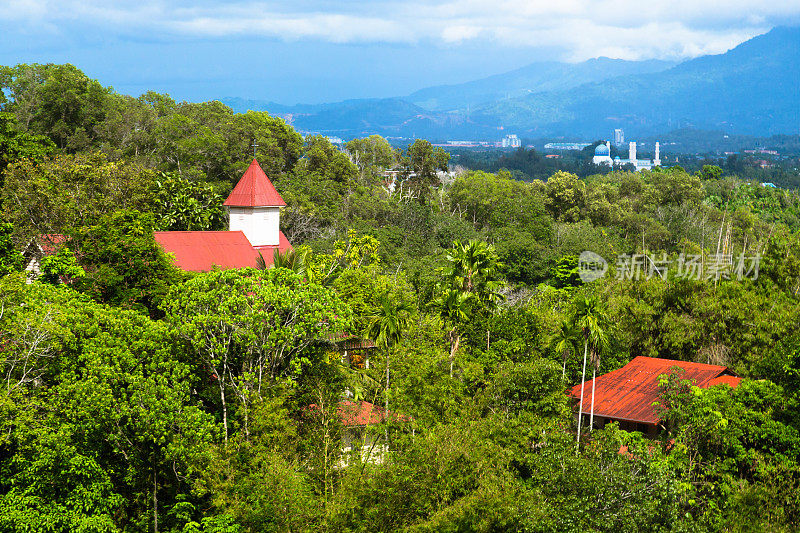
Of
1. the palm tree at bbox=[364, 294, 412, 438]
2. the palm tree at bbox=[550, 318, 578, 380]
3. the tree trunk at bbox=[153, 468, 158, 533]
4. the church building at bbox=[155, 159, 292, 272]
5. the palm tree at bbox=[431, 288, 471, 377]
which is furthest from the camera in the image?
the church building at bbox=[155, 159, 292, 272]

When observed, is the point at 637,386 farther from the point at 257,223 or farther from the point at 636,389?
the point at 257,223

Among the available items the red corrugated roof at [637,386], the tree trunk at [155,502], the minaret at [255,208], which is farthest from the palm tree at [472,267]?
the tree trunk at [155,502]

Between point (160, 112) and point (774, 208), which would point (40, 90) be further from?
point (774, 208)

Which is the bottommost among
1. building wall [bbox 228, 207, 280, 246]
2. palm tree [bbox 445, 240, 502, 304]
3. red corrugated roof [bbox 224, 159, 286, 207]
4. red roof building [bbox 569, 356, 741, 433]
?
red roof building [bbox 569, 356, 741, 433]

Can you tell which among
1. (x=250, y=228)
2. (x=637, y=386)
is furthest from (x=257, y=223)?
(x=637, y=386)

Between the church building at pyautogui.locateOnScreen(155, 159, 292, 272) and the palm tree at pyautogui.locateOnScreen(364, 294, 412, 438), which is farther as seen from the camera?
the church building at pyautogui.locateOnScreen(155, 159, 292, 272)

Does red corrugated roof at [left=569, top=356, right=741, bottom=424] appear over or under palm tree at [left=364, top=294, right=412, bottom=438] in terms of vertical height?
under

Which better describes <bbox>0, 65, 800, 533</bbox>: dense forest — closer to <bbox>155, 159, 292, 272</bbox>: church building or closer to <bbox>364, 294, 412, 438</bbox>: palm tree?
<bbox>364, 294, 412, 438</bbox>: palm tree

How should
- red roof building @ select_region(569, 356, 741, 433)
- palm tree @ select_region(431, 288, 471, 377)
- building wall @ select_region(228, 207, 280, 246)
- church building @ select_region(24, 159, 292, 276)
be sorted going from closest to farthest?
palm tree @ select_region(431, 288, 471, 377) < red roof building @ select_region(569, 356, 741, 433) < church building @ select_region(24, 159, 292, 276) < building wall @ select_region(228, 207, 280, 246)

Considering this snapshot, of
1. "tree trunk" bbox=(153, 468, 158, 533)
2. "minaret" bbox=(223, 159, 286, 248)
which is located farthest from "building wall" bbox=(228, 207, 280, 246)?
"tree trunk" bbox=(153, 468, 158, 533)

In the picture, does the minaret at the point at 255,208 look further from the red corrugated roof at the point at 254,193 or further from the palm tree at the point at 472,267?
the palm tree at the point at 472,267
